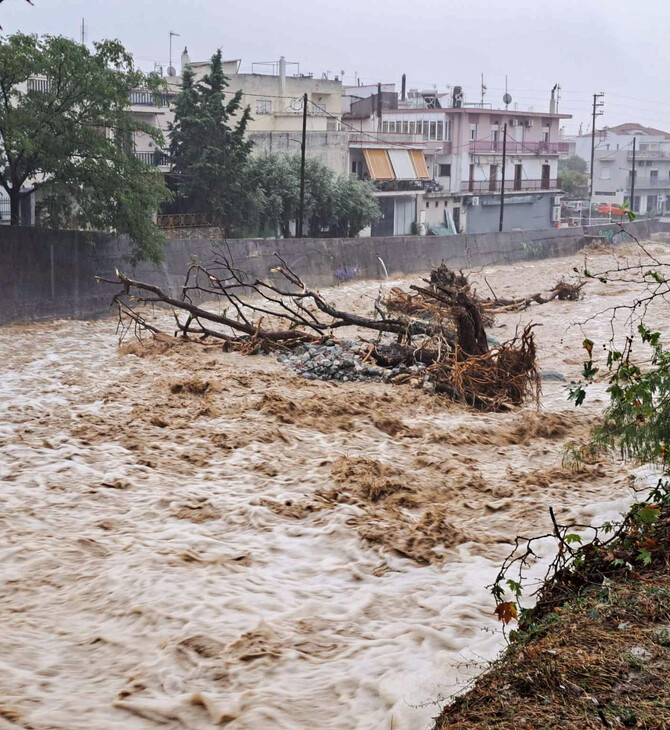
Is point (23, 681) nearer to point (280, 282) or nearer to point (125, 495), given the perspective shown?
point (125, 495)

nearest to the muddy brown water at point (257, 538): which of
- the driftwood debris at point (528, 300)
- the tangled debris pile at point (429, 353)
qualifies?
the tangled debris pile at point (429, 353)

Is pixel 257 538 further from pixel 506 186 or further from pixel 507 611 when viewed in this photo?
pixel 506 186

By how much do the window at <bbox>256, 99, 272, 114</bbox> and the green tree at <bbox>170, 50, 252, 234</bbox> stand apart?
15764 mm

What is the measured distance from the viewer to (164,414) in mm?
13328

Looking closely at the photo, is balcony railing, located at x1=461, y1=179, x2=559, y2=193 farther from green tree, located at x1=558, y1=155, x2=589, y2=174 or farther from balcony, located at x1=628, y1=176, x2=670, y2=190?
green tree, located at x1=558, y1=155, x2=589, y2=174

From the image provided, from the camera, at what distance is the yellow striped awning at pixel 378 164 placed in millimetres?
55000

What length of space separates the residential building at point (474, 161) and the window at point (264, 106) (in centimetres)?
780

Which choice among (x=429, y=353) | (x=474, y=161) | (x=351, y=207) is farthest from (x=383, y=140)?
(x=429, y=353)

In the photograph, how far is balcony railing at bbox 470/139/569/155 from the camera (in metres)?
67.6

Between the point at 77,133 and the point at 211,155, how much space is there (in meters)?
19.7

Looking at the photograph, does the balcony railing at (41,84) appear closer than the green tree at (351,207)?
Yes

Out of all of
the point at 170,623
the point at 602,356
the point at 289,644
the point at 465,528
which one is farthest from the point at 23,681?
the point at 602,356

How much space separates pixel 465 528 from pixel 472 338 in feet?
19.7

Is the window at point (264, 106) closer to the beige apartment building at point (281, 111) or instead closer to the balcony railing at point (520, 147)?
the beige apartment building at point (281, 111)
